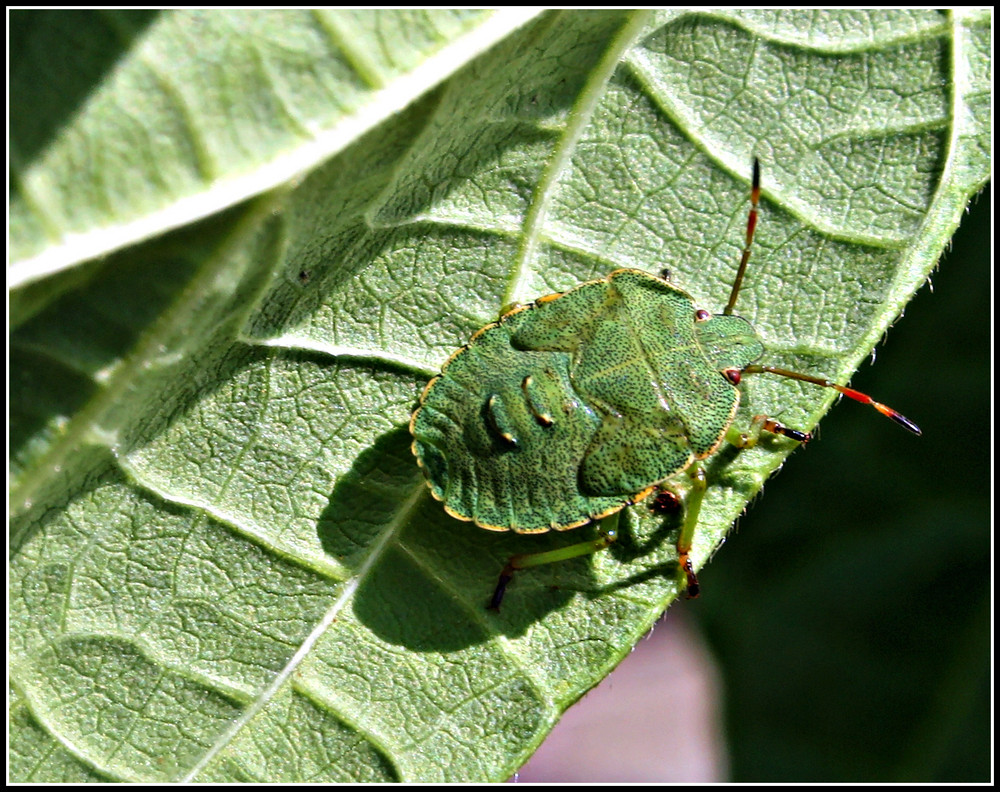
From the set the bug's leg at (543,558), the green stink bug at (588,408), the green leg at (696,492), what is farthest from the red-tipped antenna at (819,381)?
the bug's leg at (543,558)

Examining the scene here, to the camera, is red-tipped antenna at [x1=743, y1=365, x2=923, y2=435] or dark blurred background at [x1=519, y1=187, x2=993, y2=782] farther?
dark blurred background at [x1=519, y1=187, x2=993, y2=782]

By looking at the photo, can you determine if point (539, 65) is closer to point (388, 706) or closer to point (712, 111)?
point (712, 111)

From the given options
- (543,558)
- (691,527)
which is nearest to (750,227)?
(691,527)

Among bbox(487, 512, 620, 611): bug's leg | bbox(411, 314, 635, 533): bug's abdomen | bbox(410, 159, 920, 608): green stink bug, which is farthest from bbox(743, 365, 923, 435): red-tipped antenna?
bbox(487, 512, 620, 611): bug's leg

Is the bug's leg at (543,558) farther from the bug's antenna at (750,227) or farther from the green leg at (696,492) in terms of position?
the bug's antenna at (750,227)

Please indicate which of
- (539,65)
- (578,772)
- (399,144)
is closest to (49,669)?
(399,144)

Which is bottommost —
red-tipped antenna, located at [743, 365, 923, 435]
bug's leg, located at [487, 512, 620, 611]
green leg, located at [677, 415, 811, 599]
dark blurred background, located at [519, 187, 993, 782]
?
dark blurred background, located at [519, 187, 993, 782]

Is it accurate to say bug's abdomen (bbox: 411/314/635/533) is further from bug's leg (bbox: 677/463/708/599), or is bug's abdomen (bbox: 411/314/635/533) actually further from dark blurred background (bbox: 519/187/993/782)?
dark blurred background (bbox: 519/187/993/782)
